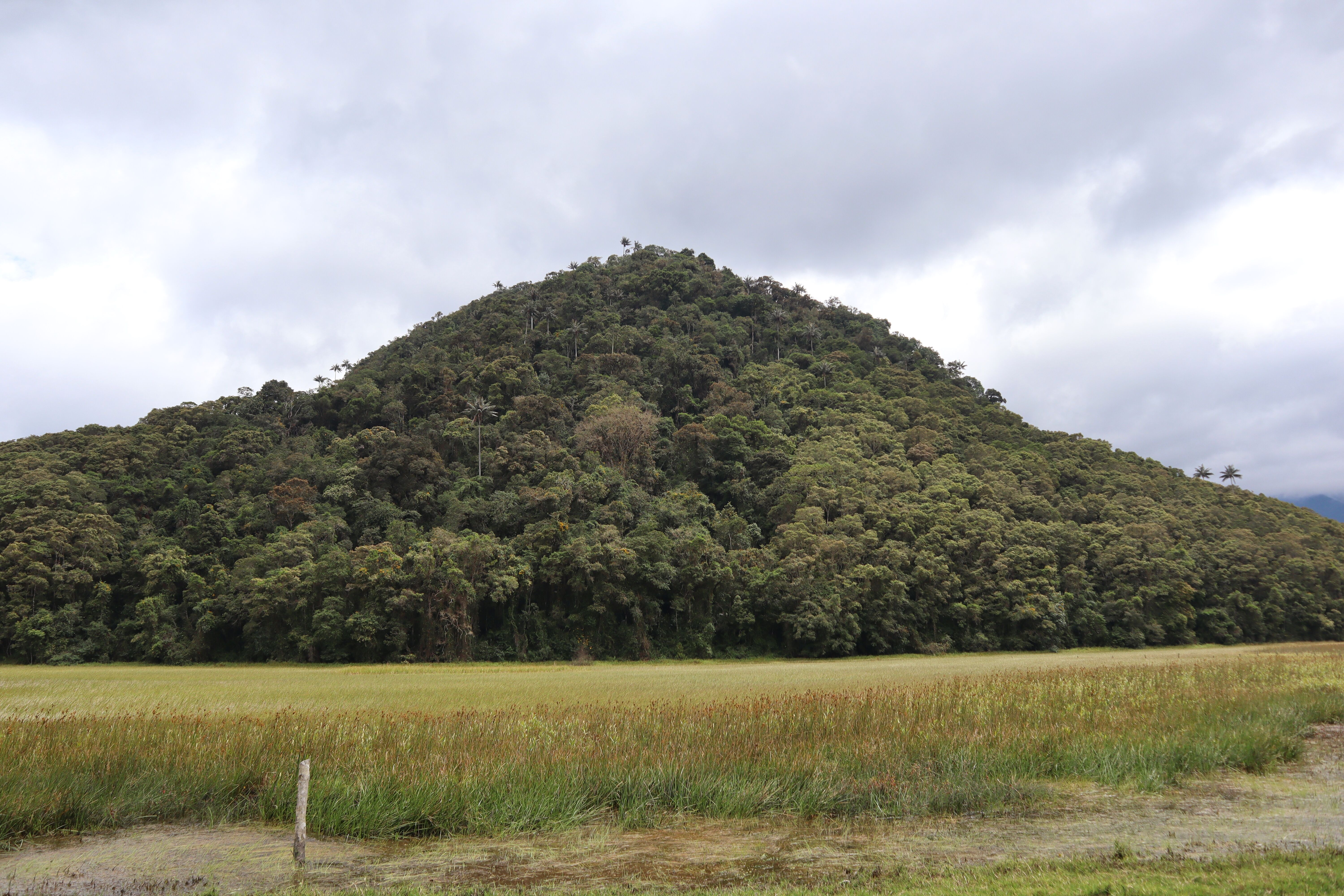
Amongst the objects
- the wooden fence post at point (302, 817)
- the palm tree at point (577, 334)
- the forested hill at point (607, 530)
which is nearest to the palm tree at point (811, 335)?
the forested hill at point (607, 530)

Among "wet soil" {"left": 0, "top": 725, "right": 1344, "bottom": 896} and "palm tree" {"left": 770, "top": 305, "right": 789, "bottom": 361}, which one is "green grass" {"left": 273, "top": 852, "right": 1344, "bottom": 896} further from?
"palm tree" {"left": 770, "top": 305, "right": 789, "bottom": 361}

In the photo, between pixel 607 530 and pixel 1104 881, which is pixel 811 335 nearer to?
pixel 607 530

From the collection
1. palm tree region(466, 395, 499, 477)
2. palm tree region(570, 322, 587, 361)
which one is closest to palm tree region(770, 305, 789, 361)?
palm tree region(570, 322, 587, 361)

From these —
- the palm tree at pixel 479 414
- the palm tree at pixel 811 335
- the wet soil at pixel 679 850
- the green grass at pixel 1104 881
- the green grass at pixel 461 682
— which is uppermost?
the palm tree at pixel 811 335

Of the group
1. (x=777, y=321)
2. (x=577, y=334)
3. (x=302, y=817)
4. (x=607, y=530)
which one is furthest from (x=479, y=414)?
(x=302, y=817)

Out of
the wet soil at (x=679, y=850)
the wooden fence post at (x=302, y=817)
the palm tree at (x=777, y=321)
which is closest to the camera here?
the wet soil at (x=679, y=850)

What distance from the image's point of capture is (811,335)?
395ft

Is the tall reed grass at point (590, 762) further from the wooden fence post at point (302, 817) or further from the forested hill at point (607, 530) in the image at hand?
the forested hill at point (607, 530)

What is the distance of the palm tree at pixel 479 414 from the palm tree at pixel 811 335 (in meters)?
62.0

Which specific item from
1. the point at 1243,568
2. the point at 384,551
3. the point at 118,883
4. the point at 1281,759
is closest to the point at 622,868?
the point at 118,883

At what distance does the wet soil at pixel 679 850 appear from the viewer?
25.4 feet

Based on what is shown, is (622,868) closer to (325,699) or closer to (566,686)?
(325,699)

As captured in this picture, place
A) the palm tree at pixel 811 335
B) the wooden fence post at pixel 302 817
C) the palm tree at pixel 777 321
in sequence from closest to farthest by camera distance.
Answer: the wooden fence post at pixel 302 817
the palm tree at pixel 777 321
the palm tree at pixel 811 335

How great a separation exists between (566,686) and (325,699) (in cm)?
861
